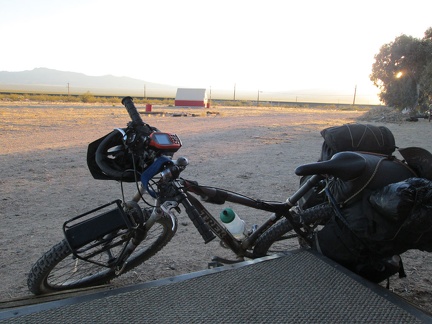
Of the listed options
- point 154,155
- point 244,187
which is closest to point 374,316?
point 154,155

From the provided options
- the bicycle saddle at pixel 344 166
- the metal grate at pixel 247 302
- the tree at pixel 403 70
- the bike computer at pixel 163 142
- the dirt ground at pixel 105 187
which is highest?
the tree at pixel 403 70

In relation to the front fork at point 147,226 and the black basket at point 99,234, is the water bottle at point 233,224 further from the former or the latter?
the black basket at point 99,234

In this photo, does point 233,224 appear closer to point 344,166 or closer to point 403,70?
point 344,166

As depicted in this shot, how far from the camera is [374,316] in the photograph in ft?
5.84

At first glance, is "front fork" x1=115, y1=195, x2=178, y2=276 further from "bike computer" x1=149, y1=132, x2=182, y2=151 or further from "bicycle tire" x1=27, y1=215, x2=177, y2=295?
"bike computer" x1=149, y1=132, x2=182, y2=151

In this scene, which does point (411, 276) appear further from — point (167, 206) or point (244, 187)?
point (244, 187)

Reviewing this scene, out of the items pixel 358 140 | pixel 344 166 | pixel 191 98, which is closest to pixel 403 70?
pixel 191 98

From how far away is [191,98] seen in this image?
121 ft

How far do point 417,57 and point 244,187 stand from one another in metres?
22.2

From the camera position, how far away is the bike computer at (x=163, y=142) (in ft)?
7.87

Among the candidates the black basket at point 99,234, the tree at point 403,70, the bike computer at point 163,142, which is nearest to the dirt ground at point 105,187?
the black basket at point 99,234

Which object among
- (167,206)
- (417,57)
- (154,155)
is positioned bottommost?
(167,206)

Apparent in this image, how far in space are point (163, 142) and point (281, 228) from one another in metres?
1.16

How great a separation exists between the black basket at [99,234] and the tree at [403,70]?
23.4 m
